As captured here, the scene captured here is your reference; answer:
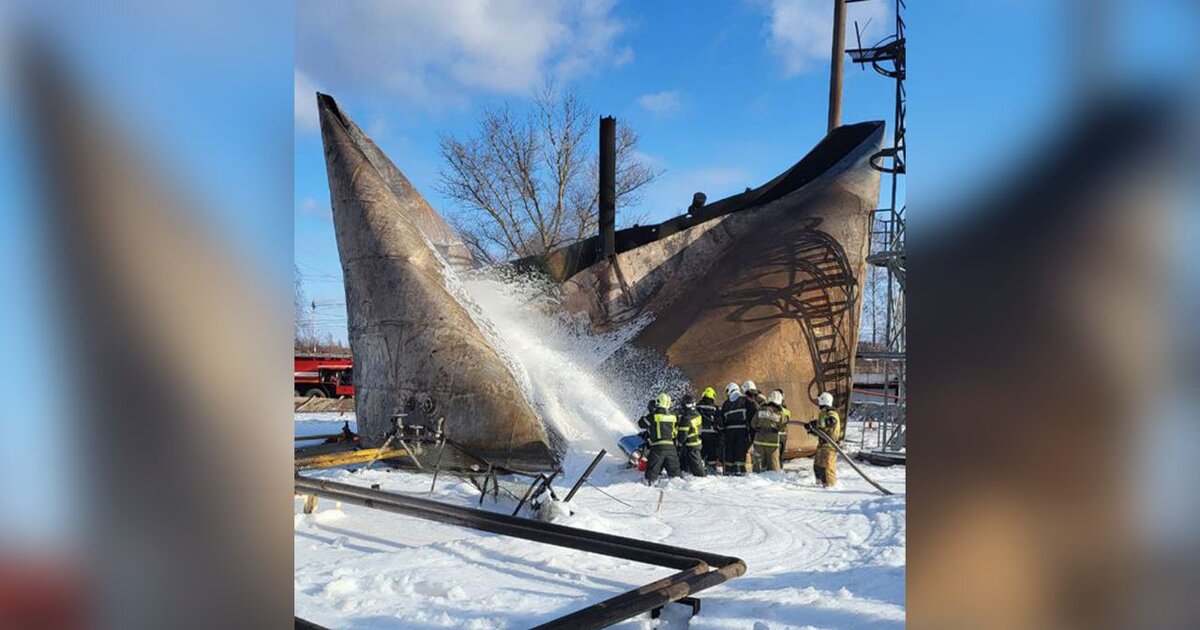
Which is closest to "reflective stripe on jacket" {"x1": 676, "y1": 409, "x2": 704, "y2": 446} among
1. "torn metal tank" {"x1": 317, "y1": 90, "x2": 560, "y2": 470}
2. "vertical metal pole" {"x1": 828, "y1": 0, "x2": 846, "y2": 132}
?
"torn metal tank" {"x1": 317, "y1": 90, "x2": 560, "y2": 470}

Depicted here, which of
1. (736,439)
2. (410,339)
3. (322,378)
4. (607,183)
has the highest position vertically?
(607,183)

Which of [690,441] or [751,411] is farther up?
[751,411]

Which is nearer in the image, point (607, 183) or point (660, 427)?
point (660, 427)

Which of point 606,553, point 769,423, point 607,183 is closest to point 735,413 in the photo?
point 769,423

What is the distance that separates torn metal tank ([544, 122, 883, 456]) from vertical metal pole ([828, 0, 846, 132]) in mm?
2830

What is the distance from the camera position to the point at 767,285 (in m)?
15.7

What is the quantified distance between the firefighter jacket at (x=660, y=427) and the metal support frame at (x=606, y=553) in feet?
14.9

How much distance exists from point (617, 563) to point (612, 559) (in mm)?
101

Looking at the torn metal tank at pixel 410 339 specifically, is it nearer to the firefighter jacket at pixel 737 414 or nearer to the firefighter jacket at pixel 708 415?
the firefighter jacket at pixel 708 415

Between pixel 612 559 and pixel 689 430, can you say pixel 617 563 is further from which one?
pixel 689 430

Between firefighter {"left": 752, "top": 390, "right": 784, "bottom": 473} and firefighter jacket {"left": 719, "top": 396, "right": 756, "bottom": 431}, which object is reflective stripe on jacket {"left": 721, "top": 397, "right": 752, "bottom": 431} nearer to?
firefighter jacket {"left": 719, "top": 396, "right": 756, "bottom": 431}

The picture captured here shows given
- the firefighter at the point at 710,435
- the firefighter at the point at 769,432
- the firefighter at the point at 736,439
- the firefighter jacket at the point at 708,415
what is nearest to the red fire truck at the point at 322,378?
the firefighter jacket at the point at 708,415
